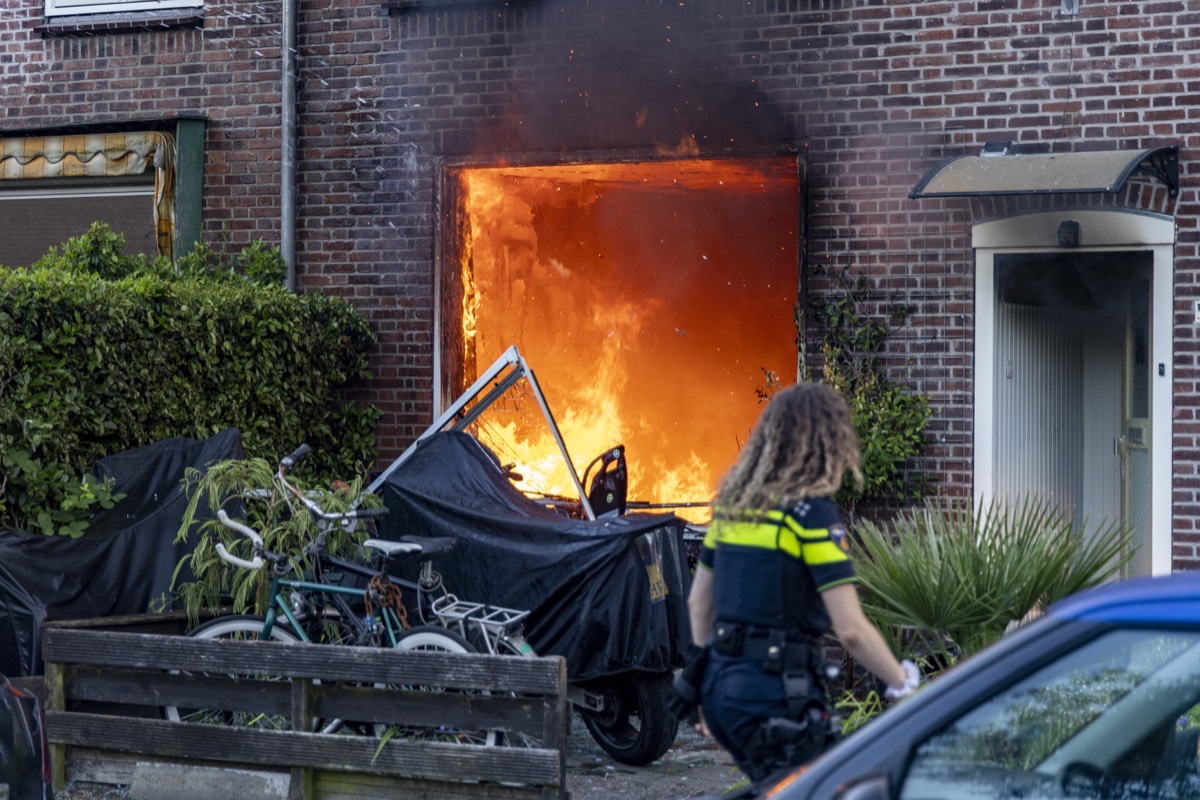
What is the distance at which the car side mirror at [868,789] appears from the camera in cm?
293

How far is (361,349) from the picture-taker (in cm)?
1118

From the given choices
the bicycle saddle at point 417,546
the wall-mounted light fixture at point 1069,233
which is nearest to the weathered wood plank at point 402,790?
the bicycle saddle at point 417,546

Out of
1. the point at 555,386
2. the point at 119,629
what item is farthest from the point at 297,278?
the point at 119,629

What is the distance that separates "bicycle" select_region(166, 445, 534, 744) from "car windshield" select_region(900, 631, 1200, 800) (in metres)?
4.14

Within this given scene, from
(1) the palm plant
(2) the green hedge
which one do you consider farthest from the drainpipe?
(1) the palm plant

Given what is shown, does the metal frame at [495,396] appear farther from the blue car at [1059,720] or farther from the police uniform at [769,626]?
the blue car at [1059,720]

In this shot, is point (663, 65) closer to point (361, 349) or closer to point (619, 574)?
point (361, 349)

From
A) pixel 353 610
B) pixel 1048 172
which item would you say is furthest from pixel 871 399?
pixel 353 610

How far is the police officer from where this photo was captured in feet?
14.2

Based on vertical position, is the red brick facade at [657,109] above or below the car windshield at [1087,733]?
above

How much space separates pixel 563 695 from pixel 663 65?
5.37 m

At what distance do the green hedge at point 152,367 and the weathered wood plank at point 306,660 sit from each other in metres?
1.15

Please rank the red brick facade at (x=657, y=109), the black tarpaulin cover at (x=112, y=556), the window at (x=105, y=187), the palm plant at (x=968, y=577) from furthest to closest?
the window at (x=105, y=187)
the red brick facade at (x=657, y=109)
the black tarpaulin cover at (x=112, y=556)
the palm plant at (x=968, y=577)

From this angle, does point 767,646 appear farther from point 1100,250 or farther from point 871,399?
point 1100,250
